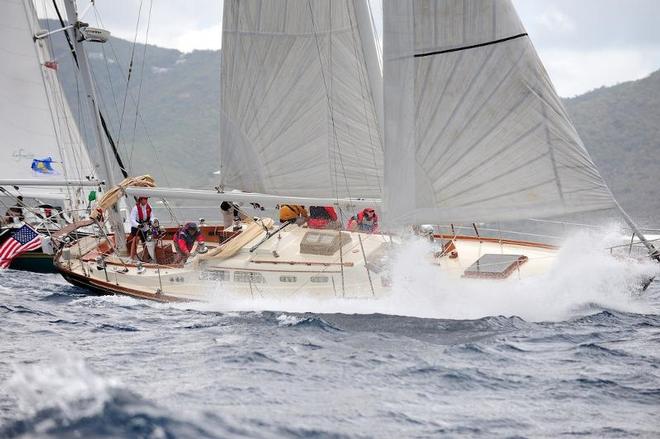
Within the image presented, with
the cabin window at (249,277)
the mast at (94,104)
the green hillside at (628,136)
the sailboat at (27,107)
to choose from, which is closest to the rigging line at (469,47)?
the cabin window at (249,277)

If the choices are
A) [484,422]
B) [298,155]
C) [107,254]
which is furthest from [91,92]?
[484,422]

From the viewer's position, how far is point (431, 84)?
10.8 metres

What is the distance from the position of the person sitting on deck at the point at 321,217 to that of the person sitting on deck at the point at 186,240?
2071 millimetres

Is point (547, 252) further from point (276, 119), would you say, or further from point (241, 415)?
point (241, 415)

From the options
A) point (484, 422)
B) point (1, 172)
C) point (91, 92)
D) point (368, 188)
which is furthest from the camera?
point (1, 172)

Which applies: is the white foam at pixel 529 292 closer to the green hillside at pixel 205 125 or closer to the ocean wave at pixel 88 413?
the ocean wave at pixel 88 413

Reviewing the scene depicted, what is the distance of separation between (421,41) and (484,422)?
18.7 ft

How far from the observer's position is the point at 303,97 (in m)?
13.5

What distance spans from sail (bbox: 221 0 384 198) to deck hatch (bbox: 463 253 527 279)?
83.6 inches

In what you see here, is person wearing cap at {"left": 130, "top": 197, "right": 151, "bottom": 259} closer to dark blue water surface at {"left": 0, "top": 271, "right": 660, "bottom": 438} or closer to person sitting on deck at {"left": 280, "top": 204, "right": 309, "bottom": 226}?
person sitting on deck at {"left": 280, "top": 204, "right": 309, "bottom": 226}

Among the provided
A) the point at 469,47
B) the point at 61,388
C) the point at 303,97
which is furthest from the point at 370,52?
the point at 61,388

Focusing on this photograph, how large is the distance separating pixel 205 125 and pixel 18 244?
121100 millimetres


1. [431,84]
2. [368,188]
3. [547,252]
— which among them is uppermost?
[431,84]

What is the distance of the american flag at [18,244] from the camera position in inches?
665
